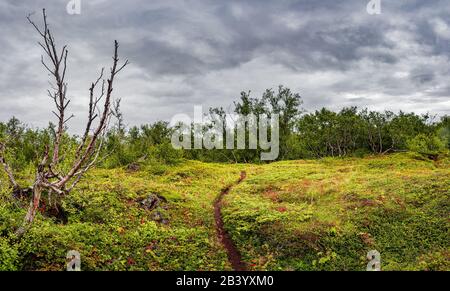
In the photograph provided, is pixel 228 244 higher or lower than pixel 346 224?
lower

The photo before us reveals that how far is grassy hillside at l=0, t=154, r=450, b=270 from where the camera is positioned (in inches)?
→ 598

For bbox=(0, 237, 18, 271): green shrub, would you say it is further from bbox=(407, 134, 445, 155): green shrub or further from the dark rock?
bbox=(407, 134, 445, 155): green shrub

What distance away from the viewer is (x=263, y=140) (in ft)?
262

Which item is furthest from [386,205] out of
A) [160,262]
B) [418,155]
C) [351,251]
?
[418,155]

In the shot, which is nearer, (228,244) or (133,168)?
(228,244)

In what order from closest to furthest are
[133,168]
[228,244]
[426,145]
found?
[228,244]
[133,168]
[426,145]

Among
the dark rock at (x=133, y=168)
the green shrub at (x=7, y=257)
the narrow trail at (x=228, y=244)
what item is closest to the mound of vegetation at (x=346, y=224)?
the narrow trail at (x=228, y=244)

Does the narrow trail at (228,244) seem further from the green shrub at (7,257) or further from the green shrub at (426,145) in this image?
the green shrub at (426,145)

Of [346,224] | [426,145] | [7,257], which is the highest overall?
[426,145]

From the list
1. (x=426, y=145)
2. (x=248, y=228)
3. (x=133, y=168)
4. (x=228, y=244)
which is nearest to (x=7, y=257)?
(x=228, y=244)

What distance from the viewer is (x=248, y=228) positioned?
67.0 feet

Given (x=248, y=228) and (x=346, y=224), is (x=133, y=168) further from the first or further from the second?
(x=346, y=224)

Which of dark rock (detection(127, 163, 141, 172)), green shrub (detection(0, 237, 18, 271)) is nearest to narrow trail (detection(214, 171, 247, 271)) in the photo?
green shrub (detection(0, 237, 18, 271))
